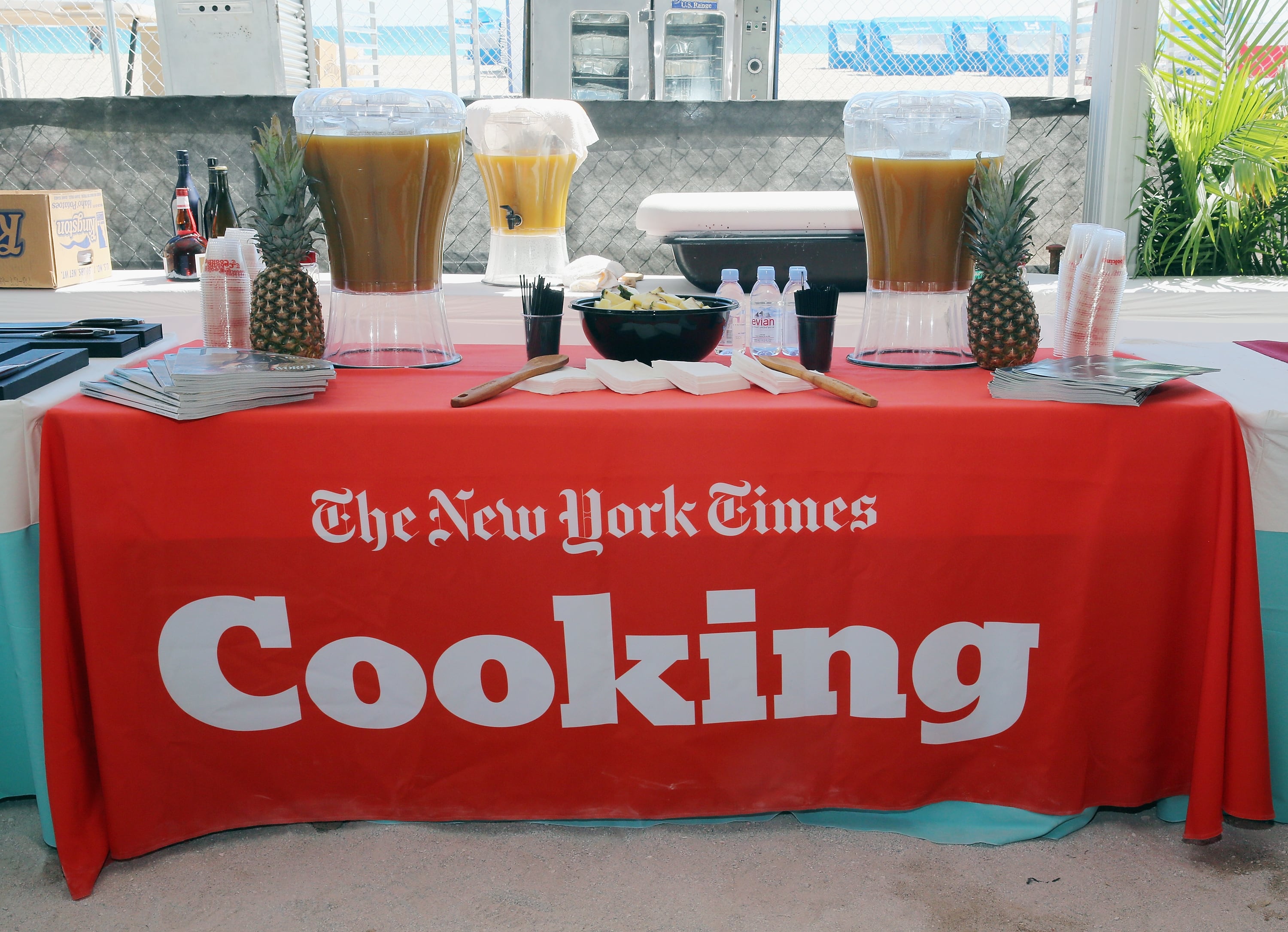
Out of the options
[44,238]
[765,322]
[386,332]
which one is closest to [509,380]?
[386,332]

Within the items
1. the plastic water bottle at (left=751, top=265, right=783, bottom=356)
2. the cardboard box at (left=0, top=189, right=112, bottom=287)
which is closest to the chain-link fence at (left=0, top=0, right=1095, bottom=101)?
the cardboard box at (left=0, top=189, right=112, bottom=287)

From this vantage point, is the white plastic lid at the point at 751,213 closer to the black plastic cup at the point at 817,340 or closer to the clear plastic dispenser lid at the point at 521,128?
the clear plastic dispenser lid at the point at 521,128

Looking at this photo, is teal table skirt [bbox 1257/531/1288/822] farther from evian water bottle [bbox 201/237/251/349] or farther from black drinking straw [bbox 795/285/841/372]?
evian water bottle [bbox 201/237/251/349]

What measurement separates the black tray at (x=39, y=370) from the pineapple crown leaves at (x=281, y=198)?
0.30 meters

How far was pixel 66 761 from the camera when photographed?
1.17m

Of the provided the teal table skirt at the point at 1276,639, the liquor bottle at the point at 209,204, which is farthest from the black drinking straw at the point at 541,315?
the liquor bottle at the point at 209,204

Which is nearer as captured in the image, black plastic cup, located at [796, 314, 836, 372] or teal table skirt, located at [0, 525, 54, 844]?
teal table skirt, located at [0, 525, 54, 844]

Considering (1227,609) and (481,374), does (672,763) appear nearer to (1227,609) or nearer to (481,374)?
(481,374)

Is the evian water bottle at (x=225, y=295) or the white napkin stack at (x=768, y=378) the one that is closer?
the white napkin stack at (x=768, y=378)

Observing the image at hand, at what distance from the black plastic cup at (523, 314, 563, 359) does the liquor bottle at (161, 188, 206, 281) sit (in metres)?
1.28

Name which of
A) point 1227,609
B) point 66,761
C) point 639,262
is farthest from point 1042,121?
point 66,761

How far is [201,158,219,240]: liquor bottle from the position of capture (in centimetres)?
230

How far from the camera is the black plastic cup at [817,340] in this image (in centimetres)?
133

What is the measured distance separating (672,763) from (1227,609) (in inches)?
27.6
